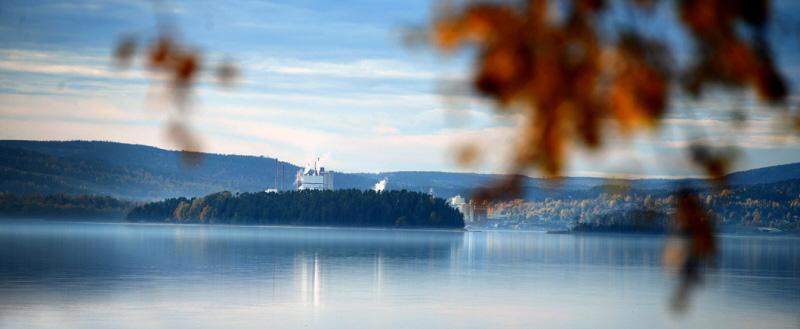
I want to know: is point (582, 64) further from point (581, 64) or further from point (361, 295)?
point (361, 295)

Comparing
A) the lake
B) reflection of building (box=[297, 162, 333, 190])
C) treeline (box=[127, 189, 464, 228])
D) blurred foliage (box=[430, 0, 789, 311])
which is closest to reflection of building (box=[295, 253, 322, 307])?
the lake

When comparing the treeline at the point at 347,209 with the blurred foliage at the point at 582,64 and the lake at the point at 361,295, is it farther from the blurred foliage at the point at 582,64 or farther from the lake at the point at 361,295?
the blurred foliage at the point at 582,64

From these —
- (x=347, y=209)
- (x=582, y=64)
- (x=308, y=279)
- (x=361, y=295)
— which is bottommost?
(x=361, y=295)

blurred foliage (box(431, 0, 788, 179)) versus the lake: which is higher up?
blurred foliage (box(431, 0, 788, 179))

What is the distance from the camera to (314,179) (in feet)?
516

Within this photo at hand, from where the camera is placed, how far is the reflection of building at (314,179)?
513 ft

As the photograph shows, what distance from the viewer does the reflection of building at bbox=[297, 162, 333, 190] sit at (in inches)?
6152

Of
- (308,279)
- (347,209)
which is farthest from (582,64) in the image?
(347,209)

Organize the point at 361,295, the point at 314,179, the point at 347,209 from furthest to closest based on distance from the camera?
the point at 314,179, the point at 347,209, the point at 361,295

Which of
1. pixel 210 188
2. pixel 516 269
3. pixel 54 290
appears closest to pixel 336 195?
pixel 210 188

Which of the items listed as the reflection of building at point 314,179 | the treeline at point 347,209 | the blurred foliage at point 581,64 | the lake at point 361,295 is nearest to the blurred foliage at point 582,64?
the blurred foliage at point 581,64

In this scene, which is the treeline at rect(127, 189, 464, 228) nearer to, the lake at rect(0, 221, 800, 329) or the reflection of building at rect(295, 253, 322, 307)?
the reflection of building at rect(295, 253, 322, 307)

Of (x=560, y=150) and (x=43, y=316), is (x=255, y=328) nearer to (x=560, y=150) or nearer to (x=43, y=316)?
(x=43, y=316)

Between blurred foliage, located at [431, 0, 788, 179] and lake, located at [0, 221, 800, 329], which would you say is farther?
lake, located at [0, 221, 800, 329]
